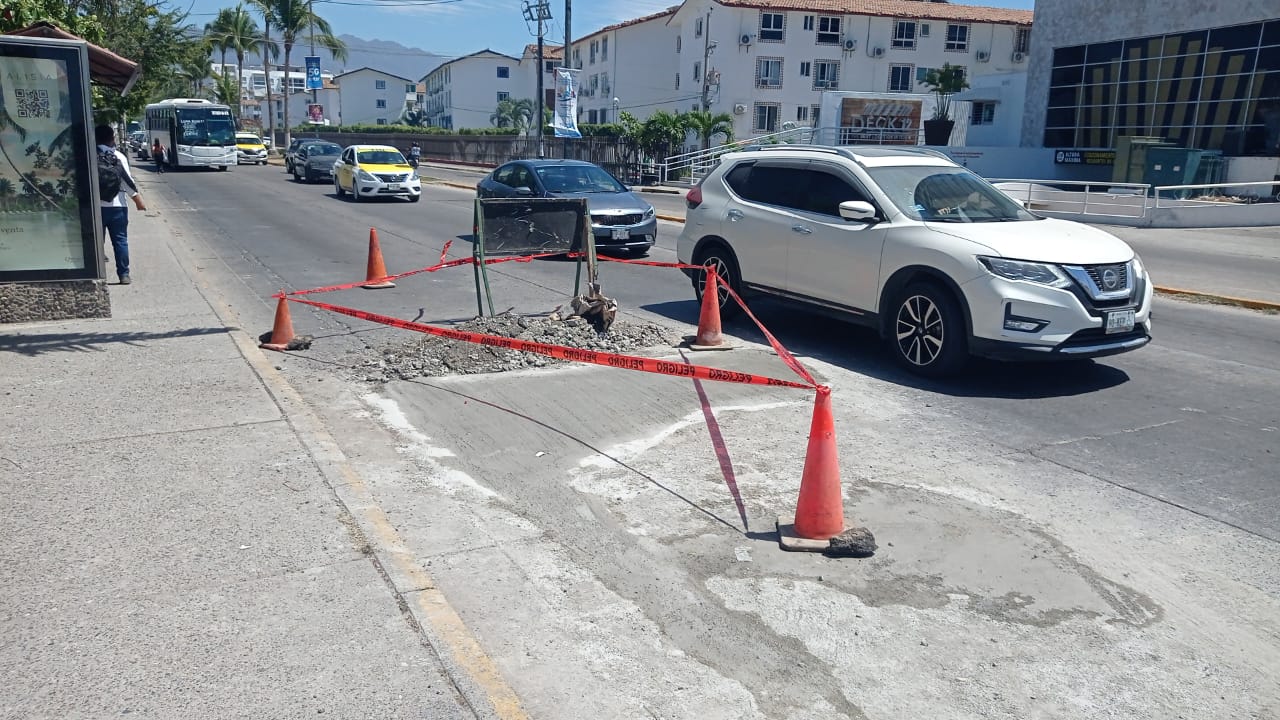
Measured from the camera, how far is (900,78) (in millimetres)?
61906

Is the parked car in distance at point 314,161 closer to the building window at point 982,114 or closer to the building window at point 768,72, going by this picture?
the building window at point 768,72

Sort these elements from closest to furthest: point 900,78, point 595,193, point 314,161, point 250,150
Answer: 1. point 595,193
2. point 314,161
3. point 250,150
4. point 900,78

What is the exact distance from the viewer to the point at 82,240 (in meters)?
9.60

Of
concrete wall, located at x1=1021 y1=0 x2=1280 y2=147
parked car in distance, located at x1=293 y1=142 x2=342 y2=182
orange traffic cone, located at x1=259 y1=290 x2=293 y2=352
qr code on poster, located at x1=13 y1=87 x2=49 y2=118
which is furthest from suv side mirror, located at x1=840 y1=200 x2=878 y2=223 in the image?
parked car in distance, located at x1=293 y1=142 x2=342 y2=182

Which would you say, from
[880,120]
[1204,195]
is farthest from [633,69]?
[1204,195]

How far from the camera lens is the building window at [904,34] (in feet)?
198

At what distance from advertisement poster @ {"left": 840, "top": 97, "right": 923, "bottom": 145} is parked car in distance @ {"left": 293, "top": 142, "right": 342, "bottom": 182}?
24.1m

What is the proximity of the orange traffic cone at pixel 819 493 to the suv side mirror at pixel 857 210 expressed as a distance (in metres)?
3.93

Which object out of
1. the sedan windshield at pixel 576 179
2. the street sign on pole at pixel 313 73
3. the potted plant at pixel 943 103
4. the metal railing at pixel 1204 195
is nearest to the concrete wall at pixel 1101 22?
the potted plant at pixel 943 103

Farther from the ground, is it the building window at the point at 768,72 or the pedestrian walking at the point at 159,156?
the building window at the point at 768,72

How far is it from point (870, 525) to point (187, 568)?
3364 mm

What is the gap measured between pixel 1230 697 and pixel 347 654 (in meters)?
3.33

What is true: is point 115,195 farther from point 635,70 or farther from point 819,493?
point 635,70

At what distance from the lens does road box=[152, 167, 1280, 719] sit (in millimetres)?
3924
